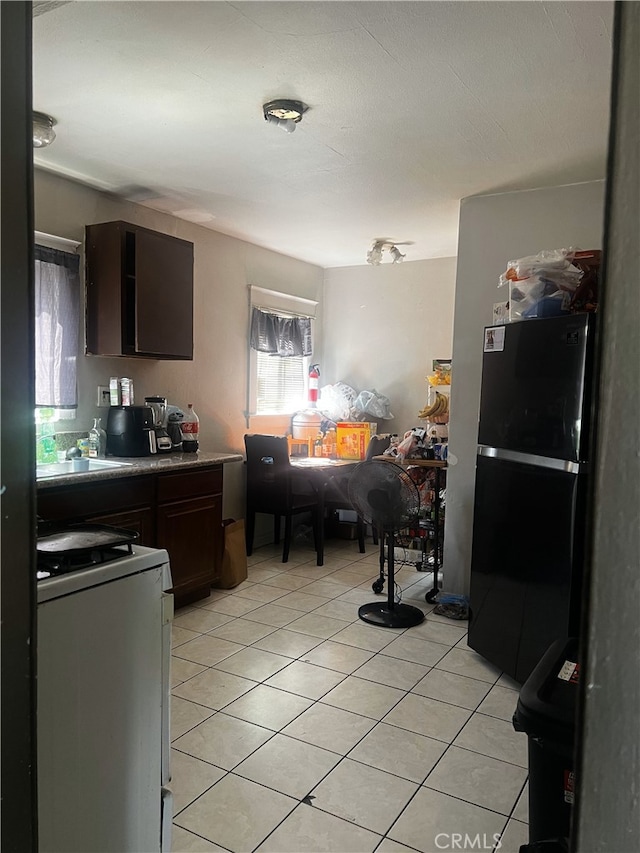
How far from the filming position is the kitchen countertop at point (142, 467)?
2.79 meters

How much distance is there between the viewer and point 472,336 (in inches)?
144

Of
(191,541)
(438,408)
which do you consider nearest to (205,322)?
(191,541)

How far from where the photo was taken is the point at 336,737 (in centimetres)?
232

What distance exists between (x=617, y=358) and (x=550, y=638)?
7.18 feet

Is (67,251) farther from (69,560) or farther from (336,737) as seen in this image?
(336,737)

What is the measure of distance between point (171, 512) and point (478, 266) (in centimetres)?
234

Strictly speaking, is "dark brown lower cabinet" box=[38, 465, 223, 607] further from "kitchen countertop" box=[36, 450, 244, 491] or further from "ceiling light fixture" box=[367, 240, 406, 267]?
"ceiling light fixture" box=[367, 240, 406, 267]

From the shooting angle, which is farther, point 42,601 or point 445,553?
point 445,553

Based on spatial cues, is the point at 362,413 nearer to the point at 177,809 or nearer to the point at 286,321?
the point at 286,321

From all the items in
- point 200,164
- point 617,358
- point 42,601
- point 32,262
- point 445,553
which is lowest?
point 445,553

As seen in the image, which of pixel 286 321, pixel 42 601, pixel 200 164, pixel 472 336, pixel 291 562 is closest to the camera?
pixel 42 601

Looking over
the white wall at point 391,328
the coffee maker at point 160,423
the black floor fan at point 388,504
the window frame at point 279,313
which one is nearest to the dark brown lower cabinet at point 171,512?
the coffee maker at point 160,423

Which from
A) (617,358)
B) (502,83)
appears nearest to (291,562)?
(502,83)

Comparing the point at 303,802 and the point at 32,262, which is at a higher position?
the point at 32,262
